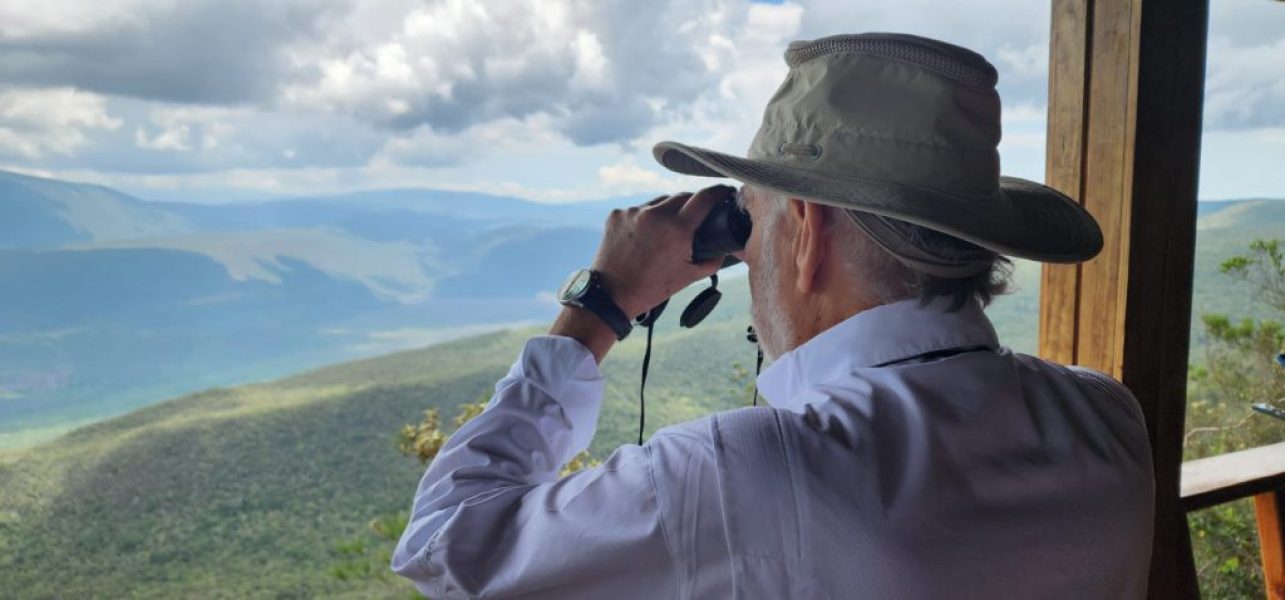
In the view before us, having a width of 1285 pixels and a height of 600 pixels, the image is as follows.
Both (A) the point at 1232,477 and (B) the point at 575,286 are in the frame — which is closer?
(B) the point at 575,286

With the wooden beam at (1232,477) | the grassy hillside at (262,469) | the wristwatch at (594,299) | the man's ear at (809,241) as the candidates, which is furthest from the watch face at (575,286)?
the wooden beam at (1232,477)

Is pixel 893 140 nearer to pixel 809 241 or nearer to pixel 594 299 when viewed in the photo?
pixel 809 241

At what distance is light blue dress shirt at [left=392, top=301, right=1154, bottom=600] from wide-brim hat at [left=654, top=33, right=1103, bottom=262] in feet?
0.29

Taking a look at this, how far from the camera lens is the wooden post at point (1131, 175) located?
1.62m

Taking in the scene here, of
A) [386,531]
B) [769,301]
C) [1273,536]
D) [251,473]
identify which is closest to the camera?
[769,301]

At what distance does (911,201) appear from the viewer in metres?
0.84

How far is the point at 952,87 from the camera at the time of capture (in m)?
0.89

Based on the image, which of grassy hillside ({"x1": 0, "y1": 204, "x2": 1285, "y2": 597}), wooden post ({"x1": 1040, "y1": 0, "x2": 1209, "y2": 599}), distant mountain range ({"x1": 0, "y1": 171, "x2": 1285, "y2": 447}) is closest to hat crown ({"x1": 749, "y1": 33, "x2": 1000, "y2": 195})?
grassy hillside ({"x1": 0, "y1": 204, "x2": 1285, "y2": 597})

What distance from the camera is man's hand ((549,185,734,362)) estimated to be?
1.04m

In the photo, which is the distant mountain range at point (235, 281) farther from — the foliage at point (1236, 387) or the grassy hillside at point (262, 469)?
the foliage at point (1236, 387)

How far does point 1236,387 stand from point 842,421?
331 centimetres

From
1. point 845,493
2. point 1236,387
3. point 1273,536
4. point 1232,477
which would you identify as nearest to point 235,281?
point 845,493

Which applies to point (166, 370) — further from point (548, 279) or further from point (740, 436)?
point (740, 436)

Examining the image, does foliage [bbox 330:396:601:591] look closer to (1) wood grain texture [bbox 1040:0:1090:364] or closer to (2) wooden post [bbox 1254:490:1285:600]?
Result: (1) wood grain texture [bbox 1040:0:1090:364]
